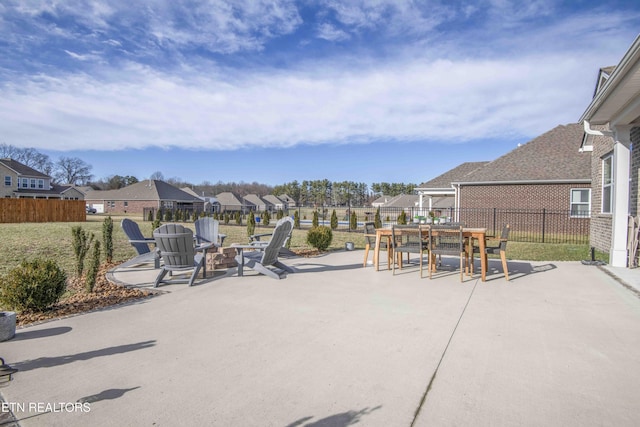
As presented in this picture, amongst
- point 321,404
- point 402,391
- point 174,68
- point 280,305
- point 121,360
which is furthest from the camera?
point 174,68

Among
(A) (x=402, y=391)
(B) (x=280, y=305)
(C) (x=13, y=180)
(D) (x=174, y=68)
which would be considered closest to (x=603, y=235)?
(B) (x=280, y=305)

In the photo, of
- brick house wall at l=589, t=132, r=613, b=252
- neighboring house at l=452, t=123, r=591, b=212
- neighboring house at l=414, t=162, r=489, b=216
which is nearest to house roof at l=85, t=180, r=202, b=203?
neighboring house at l=414, t=162, r=489, b=216

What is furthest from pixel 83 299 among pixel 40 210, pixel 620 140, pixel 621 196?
pixel 40 210

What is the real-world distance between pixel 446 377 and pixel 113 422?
226cm

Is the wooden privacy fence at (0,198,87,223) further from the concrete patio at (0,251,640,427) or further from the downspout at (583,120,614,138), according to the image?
the downspout at (583,120,614,138)

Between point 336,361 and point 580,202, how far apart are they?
1808cm

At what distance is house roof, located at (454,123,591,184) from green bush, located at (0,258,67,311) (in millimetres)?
18574

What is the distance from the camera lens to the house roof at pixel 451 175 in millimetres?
23862

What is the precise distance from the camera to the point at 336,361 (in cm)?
313

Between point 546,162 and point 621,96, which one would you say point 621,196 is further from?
point 546,162

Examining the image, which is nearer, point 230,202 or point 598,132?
point 598,132

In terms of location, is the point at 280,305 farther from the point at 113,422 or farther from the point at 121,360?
the point at 113,422

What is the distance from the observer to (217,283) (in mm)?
6379

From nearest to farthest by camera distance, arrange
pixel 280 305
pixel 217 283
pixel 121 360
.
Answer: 1. pixel 121 360
2. pixel 280 305
3. pixel 217 283
